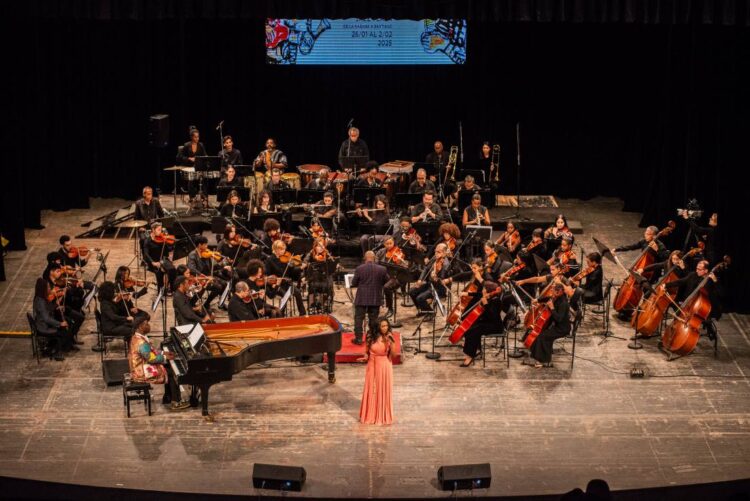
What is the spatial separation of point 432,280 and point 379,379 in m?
3.20

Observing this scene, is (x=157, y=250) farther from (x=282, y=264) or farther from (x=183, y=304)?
(x=183, y=304)

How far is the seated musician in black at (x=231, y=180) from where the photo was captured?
19.4 m

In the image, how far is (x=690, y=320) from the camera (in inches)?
564

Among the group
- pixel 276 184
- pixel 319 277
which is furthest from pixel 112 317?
pixel 276 184

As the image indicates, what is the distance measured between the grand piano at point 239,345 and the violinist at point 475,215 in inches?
200

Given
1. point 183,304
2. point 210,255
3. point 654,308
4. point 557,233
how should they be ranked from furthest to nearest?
point 557,233, point 210,255, point 654,308, point 183,304

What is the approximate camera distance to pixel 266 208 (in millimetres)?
18031

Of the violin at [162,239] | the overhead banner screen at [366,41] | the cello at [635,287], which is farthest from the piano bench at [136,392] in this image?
the overhead banner screen at [366,41]

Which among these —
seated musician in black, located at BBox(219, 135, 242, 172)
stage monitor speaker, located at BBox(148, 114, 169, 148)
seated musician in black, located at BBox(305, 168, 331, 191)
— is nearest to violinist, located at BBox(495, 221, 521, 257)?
seated musician in black, located at BBox(305, 168, 331, 191)

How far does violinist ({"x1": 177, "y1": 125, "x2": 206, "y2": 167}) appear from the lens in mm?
20453

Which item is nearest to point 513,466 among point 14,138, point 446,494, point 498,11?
point 446,494

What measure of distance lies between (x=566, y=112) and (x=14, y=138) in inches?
412

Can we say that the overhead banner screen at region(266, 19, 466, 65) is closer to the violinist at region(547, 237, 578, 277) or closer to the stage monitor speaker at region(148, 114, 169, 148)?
the stage monitor speaker at region(148, 114, 169, 148)

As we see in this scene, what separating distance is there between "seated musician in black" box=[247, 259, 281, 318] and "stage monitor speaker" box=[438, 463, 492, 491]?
4.54 m
